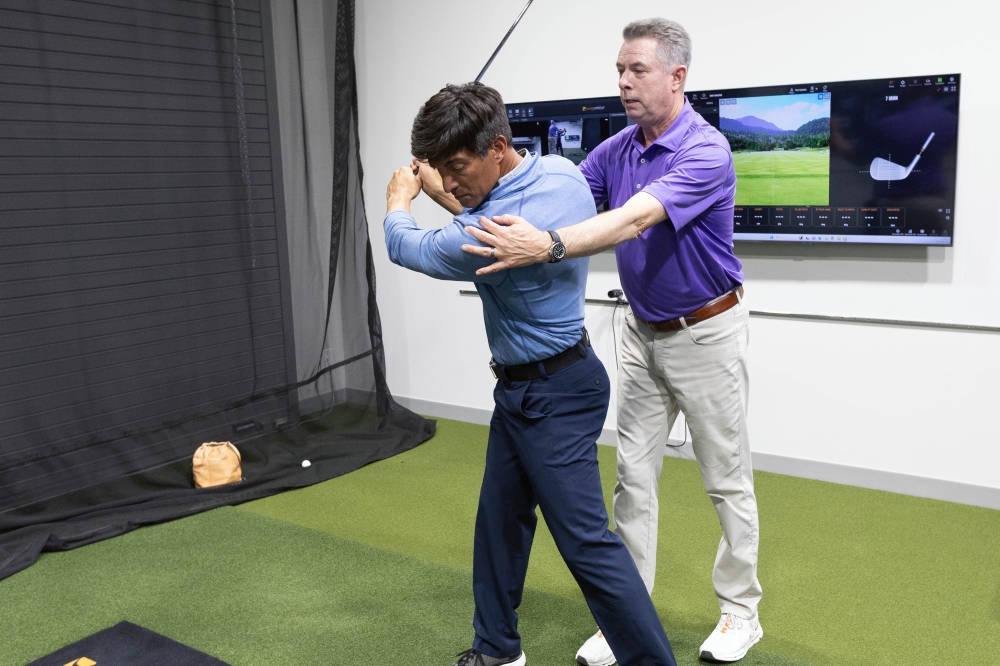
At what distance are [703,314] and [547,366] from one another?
0.54 m

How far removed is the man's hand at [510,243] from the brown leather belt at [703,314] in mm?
648

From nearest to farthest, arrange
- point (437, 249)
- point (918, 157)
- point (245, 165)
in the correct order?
1. point (437, 249)
2. point (918, 157)
3. point (245, 165)

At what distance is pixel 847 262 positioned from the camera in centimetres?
371

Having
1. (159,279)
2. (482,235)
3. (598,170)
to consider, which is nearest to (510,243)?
(482,235)

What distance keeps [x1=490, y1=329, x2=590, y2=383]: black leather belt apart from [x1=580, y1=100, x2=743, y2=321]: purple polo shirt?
362 millimetres

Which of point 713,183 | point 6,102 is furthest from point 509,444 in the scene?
point 6,102

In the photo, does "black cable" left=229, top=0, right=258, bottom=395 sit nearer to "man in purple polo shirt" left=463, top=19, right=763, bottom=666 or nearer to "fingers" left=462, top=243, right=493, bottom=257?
"man in purple polo shirt" left=463, top=19, right=763, bottom=666

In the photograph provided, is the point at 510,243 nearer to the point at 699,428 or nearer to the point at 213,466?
the point at 699,428

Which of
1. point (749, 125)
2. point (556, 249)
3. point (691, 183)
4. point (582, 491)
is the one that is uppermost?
point (749, 125)

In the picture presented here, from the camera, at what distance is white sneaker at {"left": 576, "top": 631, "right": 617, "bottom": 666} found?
7.75 ft

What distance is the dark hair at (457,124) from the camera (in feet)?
5.94

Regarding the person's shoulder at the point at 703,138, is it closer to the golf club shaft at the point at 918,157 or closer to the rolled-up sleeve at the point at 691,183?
the rolled-up sleeve at the point at 691,183

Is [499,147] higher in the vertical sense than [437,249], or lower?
higher

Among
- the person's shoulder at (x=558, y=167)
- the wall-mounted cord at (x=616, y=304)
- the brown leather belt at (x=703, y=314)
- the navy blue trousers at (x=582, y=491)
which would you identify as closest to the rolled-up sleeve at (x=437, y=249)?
the person's shoulder at (x=558, y=167)
